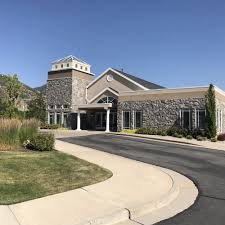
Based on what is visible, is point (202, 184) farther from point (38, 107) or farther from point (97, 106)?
point (38, 107)

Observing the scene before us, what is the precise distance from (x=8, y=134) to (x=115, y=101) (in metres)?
26.8

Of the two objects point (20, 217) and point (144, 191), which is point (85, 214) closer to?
point (20, 217)

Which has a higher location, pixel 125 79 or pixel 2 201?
pixel 125 79

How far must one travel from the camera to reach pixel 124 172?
1155cm

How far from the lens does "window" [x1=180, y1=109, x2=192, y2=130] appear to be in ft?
111

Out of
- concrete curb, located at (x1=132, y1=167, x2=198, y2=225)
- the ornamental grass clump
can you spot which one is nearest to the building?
the ornamental grass clump

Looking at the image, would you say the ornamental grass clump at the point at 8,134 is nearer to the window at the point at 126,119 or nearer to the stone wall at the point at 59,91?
the window at the point at 126,119

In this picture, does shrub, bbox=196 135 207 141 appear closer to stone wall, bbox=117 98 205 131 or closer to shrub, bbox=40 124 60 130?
stone wall, bbox=117 98 205 131

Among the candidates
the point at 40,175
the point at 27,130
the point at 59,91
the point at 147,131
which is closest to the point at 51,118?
the point at 59,91

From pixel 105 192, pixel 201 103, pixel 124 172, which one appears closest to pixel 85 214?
pixel 105 192

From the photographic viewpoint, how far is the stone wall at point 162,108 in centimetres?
3356

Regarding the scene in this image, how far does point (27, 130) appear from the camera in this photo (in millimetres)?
16688

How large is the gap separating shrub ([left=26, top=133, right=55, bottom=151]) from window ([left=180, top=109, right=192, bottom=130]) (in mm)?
20460

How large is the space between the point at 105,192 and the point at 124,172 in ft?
9.52
